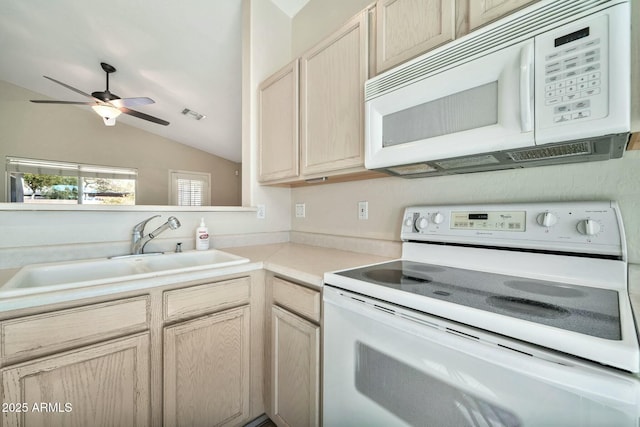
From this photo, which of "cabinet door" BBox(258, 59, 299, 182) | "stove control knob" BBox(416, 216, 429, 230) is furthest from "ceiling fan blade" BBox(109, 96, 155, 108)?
"stove control knob" BBox(416, 216, 429, 230)

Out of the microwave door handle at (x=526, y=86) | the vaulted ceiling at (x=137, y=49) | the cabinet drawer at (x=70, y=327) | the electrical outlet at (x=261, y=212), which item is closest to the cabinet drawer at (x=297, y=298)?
the cabinet drawer at (x=70, y=327)

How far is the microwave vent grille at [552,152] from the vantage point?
74 cm

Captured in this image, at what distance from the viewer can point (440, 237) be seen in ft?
3.77

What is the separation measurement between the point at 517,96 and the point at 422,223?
1.98 feet

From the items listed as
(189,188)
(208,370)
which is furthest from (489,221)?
(189,188)

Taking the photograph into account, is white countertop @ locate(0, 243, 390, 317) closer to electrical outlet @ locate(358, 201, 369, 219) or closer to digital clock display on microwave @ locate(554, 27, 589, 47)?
electrical outlet @ locate(358, 201, 369, 219)

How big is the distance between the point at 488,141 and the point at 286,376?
1238mm

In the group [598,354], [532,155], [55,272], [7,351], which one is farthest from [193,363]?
[532,155]

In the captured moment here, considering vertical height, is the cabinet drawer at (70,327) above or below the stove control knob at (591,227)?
below

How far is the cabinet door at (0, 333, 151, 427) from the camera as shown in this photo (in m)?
0.79

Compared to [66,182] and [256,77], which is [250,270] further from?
[66,182]

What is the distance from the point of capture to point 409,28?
1052 millimetres

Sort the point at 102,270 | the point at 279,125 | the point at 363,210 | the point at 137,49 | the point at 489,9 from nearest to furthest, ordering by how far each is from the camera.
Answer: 1. the point at 489,9
2. the point at 102,270
3. the point at 363,210
4. the point at 279,125
5. the point at 137,49

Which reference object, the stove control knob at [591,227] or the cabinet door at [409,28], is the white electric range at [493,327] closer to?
the stove control knob at [591,227]
